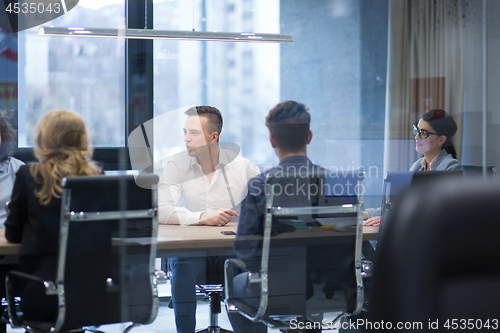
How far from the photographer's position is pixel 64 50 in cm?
252

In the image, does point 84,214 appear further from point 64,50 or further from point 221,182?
point 64,50

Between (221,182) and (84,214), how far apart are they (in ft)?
3.04

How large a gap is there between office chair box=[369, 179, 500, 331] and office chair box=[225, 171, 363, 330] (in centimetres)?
135

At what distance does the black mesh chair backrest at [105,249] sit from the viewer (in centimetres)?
171

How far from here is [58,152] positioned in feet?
6.23

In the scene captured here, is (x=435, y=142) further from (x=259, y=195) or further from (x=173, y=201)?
(x=173, y=201)

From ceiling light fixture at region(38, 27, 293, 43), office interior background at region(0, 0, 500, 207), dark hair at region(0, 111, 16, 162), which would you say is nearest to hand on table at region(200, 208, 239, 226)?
office interior background at region(0, 0, 500, 207)

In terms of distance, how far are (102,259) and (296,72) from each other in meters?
1.53

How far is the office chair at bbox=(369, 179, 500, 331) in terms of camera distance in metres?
0.42

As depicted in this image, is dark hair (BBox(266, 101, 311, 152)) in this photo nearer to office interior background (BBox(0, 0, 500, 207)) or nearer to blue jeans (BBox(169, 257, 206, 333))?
office interior background (BBox(0, 0, 500, 207))

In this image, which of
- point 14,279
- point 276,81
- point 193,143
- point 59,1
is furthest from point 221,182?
point 59,1

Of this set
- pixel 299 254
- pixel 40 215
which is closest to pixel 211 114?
pixel 299 254

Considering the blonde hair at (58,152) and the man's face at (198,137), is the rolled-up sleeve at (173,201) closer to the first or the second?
the man's face at (198,137)

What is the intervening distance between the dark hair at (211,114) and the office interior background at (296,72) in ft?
0.14
